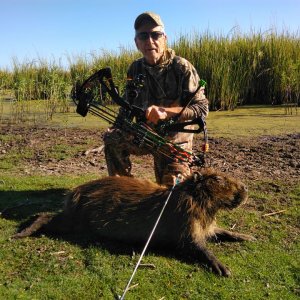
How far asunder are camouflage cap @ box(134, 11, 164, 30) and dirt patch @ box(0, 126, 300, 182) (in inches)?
72.7

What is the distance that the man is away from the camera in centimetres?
439

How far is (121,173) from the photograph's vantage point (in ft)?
15.4

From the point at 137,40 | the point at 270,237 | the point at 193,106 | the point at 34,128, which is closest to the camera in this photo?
the point at 270,237

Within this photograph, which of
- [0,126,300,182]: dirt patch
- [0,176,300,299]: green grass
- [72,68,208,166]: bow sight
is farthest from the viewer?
[0,126,300,182]: dirt patch

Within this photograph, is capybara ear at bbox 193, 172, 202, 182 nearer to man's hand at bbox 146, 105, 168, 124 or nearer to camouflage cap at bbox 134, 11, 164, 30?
man's hand at bbox 146, 105, 168, 124

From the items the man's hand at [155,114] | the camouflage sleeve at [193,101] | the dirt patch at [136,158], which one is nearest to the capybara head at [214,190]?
the man's hand at [155,114]

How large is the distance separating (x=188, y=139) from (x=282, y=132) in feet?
11.7

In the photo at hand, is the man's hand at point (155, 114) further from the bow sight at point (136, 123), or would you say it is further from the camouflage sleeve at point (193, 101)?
the camouflage sleeve at point (193, 101)

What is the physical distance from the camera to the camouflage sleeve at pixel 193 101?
4195 millimetres

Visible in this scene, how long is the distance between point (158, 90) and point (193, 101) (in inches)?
22.5

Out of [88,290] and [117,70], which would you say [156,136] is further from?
[117,70]

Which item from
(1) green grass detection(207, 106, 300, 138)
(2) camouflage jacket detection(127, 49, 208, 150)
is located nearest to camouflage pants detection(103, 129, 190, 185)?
(2) camouflage jacket detection(127, 49, 208, 150)

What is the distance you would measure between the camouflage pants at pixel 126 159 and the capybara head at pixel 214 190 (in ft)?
2.66

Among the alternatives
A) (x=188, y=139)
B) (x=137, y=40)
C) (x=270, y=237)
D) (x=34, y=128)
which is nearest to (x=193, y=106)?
(x=188, y=139)
